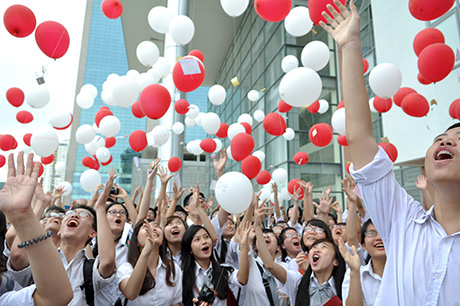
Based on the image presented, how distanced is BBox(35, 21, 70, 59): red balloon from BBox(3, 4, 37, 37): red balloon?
12 centimetres

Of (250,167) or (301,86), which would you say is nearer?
(301,86)

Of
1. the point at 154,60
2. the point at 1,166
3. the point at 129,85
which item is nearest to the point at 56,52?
the point at 129,85

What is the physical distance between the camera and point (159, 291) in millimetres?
2352

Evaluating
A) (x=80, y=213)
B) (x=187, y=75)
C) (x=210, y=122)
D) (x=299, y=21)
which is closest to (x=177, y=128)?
(x=210, y=122)

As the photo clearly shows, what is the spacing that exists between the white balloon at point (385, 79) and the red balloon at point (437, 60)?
0.35 metres

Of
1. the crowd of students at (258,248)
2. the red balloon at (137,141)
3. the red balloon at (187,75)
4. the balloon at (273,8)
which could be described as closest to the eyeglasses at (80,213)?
the crowd of students at (258,248)

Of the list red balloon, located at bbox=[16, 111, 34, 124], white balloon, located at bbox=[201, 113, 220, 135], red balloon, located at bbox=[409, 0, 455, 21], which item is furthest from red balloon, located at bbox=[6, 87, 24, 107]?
red balloon, located at bbox=[409, 0, 455, 21]

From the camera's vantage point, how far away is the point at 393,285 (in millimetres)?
1110

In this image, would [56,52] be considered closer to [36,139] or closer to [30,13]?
[30,13]

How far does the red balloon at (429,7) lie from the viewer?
332cm

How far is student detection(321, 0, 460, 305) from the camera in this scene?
1.04 meters

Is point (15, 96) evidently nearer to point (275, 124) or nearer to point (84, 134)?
point (84, 134)

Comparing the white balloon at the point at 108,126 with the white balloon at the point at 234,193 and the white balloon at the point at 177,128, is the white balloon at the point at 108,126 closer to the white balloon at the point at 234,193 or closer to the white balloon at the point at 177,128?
the white balloon at the point at 177,128

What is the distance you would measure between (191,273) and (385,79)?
3.34 meters
